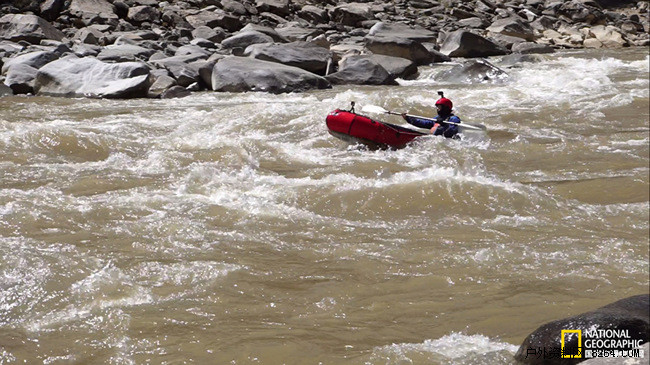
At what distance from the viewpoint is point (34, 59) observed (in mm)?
11953

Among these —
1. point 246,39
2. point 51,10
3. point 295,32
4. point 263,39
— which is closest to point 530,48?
point 295,32

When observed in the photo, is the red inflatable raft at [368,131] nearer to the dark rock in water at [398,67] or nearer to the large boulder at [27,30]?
the dark rock in water at [398,67]

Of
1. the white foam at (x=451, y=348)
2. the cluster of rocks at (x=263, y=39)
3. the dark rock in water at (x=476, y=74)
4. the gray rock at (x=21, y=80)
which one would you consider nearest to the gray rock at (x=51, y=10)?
the cluster of rocks at (x=263, y=39)

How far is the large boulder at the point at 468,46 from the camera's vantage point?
659 inches

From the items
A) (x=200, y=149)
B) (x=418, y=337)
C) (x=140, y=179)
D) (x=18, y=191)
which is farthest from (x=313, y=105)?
(x=418, y=337)

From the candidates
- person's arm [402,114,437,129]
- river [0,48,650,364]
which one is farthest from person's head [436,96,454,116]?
river [0,48,650,364]

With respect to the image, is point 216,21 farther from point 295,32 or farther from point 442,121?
point 442,121

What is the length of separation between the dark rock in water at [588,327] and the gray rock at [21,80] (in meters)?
9.71

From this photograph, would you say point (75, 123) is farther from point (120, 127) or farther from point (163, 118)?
point (163, 118)

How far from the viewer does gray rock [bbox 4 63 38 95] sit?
36.3ft

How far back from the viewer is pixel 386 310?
420 centimetres

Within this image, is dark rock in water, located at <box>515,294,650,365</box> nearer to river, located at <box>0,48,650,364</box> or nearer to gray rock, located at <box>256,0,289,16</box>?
river, located at <box>0,48,650,364</box>

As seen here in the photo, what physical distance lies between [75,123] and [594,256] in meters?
6.48

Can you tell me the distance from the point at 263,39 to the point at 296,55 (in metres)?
2.63
